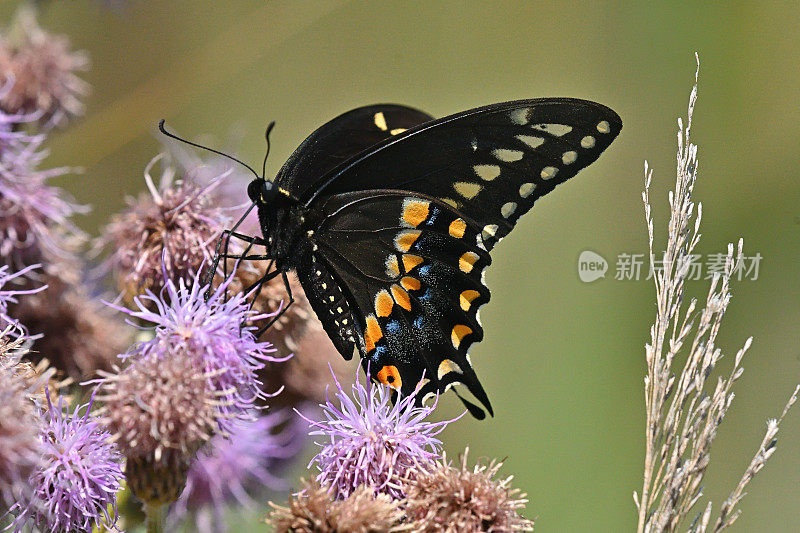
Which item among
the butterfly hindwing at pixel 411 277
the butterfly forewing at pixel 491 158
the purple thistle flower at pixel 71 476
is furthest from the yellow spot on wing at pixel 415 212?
the purple thistle flower at pixel 71 476

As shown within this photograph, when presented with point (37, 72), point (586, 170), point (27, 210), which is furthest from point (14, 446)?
point (586, 170)

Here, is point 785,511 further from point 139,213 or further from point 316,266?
point 139,213

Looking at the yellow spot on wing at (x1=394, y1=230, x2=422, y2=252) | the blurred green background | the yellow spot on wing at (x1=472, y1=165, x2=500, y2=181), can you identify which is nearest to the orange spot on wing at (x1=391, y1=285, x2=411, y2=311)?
the yellow spot on wing at (x1=394, y1=230, x2=422, y2=252)

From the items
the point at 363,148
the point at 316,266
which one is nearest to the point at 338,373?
the point at 316,266

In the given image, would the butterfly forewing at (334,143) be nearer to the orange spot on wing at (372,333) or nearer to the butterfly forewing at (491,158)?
the butterfly forewing at (491,158)

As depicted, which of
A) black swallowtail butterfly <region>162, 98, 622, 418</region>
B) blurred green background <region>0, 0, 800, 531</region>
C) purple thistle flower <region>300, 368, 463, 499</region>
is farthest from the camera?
blurred green background <region>0, 0, 800, 531</region>

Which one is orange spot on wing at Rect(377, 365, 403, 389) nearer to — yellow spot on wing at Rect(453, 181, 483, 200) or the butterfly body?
the butterfly body

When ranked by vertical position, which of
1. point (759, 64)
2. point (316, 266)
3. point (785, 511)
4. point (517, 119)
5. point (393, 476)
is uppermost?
point (759, 64)
